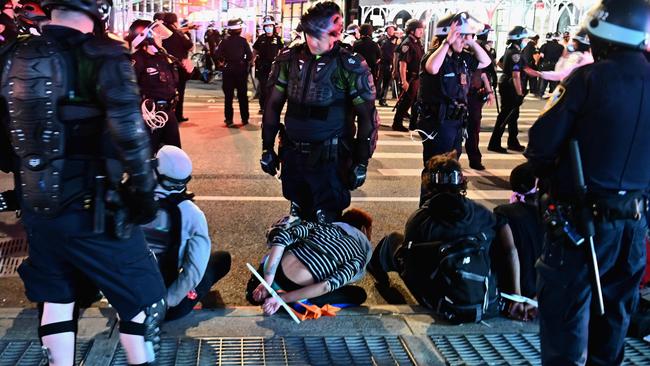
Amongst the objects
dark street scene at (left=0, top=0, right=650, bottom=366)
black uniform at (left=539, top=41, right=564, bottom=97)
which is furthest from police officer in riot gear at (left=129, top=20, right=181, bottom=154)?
black uniform at (left=539, top=41, right=564, bottom=97)

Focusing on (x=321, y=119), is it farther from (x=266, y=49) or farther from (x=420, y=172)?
(x=266, y=49)

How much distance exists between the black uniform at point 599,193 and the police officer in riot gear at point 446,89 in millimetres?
2948

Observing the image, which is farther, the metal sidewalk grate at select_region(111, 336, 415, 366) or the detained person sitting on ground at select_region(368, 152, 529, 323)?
the detained person sitting on ground at select_region(368, 152, 529, 323)

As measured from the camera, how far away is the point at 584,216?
8.79 ft

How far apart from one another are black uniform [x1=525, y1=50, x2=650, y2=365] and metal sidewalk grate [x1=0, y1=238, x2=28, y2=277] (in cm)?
366

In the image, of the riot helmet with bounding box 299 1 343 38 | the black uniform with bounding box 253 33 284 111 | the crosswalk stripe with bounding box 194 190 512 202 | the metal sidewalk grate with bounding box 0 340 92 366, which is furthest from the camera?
the black uniform with bounding box 253 33 284 111

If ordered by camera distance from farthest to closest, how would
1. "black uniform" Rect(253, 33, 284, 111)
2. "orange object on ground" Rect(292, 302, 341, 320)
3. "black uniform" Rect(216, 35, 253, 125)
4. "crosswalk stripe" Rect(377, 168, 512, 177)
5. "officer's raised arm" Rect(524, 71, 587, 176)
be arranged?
"black uniform" Rect(253, 33, 284, 111), "black uniform" Rect(216, 35, 253, 125), "crosswalk stripe" Rect(377, 168, 512, 177), "orange object on ground" Rect(292, 302, 341, 320), "officer's raised arm" Rect(524, 71, 587, 176)

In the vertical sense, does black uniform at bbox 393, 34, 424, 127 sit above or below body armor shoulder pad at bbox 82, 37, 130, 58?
below

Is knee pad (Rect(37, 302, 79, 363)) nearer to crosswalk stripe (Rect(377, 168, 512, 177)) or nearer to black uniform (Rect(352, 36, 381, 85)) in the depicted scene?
crosswalk stripe (Rect(377, 168, 512, 177))

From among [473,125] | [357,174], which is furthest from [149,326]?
[473,125]

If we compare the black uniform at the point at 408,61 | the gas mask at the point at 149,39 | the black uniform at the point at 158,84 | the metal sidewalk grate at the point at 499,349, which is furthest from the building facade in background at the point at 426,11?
the metal sidewalk grate at the point at 499,349

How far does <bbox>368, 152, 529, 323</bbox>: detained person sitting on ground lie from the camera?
366cm

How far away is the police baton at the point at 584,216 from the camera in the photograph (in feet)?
8.74

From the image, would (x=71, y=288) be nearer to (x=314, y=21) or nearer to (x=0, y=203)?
(x=0, y=203)
